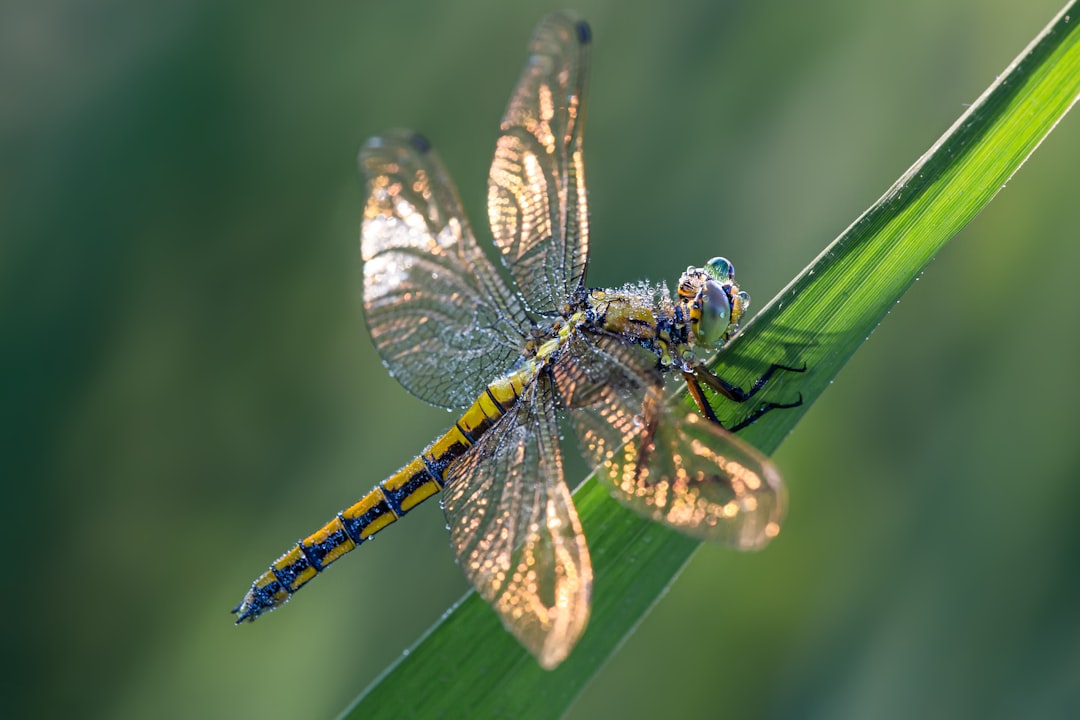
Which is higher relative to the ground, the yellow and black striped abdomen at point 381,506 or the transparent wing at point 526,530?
the yellow and black striped abdomen at point 381,506

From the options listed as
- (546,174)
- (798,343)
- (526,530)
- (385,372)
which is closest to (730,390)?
(798,343)

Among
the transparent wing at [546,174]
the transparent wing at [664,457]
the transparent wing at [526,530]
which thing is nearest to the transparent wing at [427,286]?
the transparent wing at [546,174]

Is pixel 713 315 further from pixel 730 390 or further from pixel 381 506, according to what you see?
pixel 381 506

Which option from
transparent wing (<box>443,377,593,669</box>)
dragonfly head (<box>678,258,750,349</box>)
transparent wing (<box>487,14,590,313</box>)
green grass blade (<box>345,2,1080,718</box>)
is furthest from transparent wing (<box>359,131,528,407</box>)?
green grass blade (<box>345,2,1080,718</box>)

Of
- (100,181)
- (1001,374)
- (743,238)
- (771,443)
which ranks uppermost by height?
(100,181)

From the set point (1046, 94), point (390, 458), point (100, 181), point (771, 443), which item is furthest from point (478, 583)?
point (100, 181)

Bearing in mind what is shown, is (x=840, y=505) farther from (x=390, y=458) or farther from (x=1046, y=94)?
(x=390, y=458)

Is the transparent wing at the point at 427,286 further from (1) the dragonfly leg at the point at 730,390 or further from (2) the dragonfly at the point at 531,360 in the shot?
(1) the dragonfly leg at the point at 730,390
